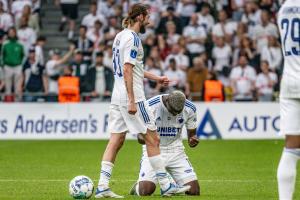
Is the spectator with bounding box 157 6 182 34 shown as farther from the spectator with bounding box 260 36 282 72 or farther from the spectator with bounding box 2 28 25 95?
the spectator with bounding box 2 28 25 95

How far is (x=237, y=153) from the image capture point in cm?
2259

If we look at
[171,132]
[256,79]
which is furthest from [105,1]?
[171,132]

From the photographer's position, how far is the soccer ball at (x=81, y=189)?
12750 millimetres

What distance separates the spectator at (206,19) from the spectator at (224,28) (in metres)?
0.32

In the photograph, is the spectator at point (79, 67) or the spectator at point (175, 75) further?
the spectator at point (79, 67)

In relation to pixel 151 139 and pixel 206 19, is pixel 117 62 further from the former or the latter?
pixel 206 19

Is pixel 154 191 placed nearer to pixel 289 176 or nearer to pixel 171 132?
pixel 171 132

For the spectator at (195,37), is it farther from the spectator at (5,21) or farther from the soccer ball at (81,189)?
the soccer ball at (81,189)

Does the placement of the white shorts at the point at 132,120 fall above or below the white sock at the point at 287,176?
above

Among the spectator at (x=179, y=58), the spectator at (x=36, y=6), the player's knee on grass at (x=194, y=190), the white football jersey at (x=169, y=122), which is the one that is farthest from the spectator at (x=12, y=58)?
the player's knee on grass at (x=194, y=190)

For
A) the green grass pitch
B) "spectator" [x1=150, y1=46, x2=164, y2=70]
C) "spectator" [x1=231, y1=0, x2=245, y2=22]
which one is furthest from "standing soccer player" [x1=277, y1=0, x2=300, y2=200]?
"spectator" [x1=231, y1=0, x2=245, y2=22]

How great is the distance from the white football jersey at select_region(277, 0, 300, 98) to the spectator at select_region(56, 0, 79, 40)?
72.7ft

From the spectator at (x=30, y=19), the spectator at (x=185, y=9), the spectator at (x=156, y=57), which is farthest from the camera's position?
the spectator at (x=185, y=9)

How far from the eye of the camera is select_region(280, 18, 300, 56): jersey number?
10477 millimetres
